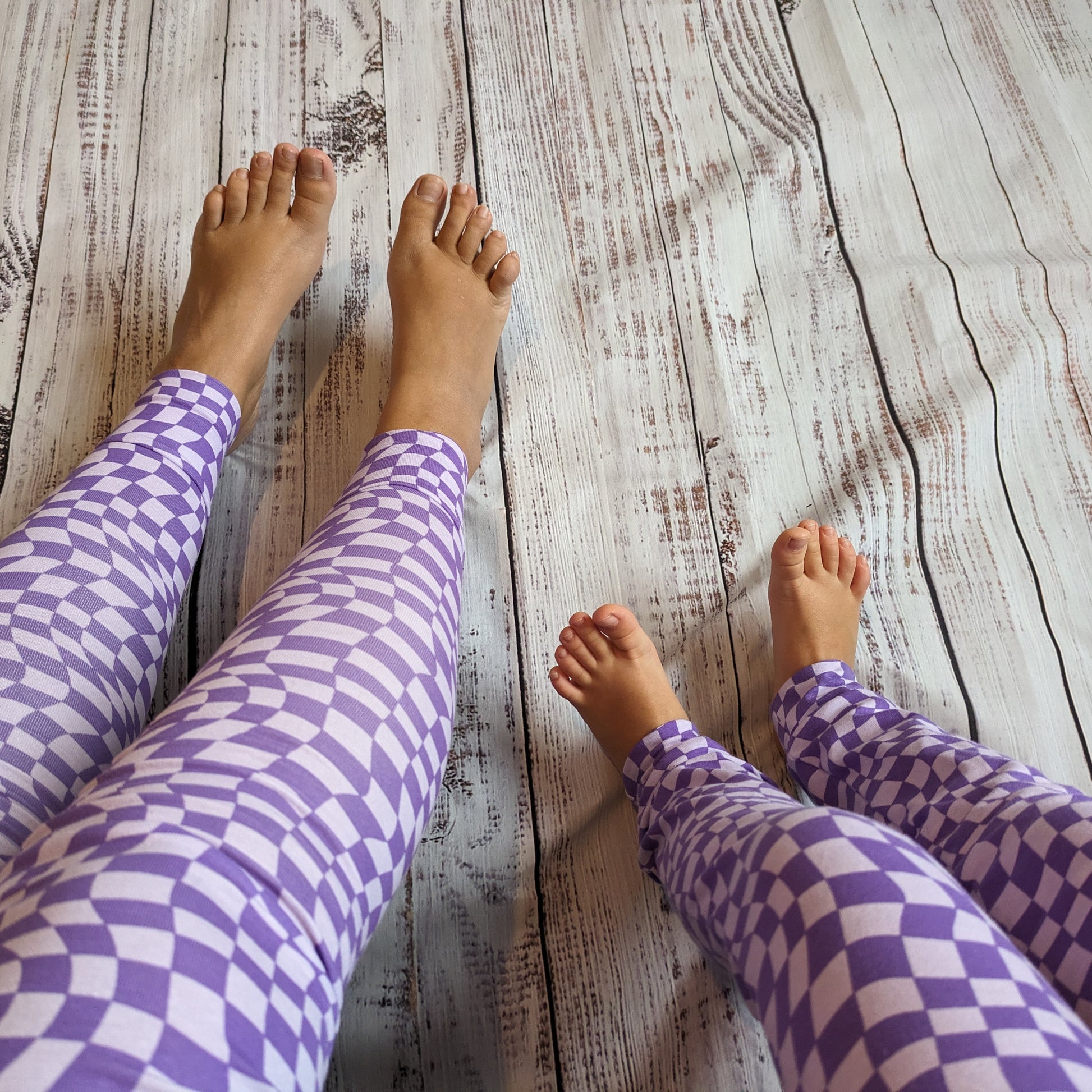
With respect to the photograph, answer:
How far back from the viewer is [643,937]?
67 cm

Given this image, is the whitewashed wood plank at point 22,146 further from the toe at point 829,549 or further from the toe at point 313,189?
the toe at point 829,549

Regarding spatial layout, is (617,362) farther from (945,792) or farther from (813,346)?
(945,792)

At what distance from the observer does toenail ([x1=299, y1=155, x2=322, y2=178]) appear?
875 mm

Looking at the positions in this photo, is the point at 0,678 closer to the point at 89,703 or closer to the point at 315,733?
the point at 89,703

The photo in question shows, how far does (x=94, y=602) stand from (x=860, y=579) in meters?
0.64

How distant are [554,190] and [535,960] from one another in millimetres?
788

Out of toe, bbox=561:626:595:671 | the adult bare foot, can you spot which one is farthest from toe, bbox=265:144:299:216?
toe, bbox=561:626:595:671

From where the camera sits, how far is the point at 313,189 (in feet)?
2.89

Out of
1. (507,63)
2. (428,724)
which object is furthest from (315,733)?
(507,63)

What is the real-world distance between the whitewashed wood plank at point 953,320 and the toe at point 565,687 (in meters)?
0.36

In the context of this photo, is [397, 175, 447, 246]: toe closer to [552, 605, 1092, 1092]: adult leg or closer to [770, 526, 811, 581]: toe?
[770, 526, 811, 581]: toe

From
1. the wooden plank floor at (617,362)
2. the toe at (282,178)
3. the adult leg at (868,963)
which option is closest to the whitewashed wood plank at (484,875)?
the wooden plank floor at (617,362)

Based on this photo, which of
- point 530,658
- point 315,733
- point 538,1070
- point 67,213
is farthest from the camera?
point 67,213

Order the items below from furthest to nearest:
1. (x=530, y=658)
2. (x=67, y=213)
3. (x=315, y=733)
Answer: (x=67, y=213) < (x=530, y=658) < (x=315, y=733)
